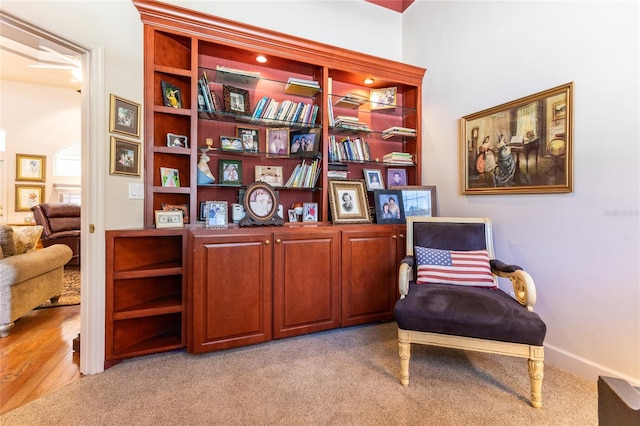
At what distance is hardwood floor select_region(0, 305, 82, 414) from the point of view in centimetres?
160

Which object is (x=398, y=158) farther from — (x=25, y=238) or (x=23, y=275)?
(x=25, y=238)

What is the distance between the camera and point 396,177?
2986mm

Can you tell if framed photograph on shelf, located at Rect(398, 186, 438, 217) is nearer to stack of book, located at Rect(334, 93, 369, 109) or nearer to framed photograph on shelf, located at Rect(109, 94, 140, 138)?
stack of book, located at Rect(334, 93, 369, 109)

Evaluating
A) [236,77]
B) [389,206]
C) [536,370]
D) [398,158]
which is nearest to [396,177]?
[398,158]

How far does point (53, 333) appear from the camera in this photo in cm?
229

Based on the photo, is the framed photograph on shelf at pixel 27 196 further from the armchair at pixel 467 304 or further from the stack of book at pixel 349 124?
the armchair at pixel 467 304

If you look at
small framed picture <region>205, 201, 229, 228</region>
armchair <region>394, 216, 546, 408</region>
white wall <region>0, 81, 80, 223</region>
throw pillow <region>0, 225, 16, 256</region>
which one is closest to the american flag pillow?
armchair <region>394, 216, 546, 408</region>

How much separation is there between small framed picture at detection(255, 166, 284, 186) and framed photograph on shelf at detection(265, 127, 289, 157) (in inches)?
6.1

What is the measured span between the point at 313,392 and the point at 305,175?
1686 mm

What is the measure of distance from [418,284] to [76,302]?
3.44 meters

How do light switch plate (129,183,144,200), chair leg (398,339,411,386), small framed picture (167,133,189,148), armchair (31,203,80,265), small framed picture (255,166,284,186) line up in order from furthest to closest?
armchair (31,203,80,265), small framed picture (255,166,284,186), small framed picture (167,133,189,148), light switch plate (129,183,144,200), chair leg (398,339,411,386)

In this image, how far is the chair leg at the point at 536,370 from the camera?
4.68ft

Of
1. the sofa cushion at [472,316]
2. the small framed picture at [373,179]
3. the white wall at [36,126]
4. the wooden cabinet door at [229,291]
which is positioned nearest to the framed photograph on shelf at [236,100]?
the wooden cabinet door at [229,291]

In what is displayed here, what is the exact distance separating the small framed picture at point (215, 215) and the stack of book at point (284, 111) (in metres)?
0.85
